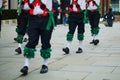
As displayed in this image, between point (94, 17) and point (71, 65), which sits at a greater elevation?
point (94, 17)

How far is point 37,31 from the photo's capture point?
8.03 metres

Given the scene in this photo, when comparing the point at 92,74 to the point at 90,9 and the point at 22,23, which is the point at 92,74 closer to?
the point at 22,23

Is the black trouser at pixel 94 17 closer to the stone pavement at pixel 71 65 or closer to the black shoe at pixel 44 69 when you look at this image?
the stone pavement at pixel 71 65

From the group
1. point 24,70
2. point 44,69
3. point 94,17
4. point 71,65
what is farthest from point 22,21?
point 94,17

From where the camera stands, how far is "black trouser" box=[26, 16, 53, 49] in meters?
7.91

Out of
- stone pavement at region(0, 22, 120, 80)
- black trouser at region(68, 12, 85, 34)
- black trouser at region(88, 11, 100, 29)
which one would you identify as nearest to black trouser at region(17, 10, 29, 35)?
stone pavement at region(0, 22, 120, 80)

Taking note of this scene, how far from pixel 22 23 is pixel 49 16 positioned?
8.71ft

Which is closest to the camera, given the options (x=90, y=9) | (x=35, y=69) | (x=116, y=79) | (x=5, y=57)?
(x=116, y=79)

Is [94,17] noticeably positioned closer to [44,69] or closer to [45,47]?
[45,47]

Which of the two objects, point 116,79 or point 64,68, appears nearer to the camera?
point 116,79

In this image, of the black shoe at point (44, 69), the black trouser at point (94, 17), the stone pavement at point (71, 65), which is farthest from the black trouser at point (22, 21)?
the black trouser at point (94, 17)

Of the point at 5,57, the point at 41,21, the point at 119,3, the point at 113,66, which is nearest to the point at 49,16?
the point at 41,21

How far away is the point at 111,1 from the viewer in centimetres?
6294

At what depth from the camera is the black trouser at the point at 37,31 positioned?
7914 millimetres
